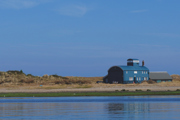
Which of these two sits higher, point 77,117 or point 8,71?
point 8,71

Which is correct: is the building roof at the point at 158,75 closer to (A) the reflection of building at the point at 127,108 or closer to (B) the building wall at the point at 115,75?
(B) the building wall at the point at 115,75

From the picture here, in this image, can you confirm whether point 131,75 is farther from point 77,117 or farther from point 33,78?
Result: point 77,117

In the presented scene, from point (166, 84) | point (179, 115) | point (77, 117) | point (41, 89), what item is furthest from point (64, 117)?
point (166, 84)

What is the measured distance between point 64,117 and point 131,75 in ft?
284

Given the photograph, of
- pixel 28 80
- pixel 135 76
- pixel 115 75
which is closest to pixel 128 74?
pixel 135 76

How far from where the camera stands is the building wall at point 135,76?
12350cm

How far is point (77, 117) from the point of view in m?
39.2

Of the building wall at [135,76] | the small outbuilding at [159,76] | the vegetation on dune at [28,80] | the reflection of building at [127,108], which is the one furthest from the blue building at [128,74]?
the reflection of building at [127,108]

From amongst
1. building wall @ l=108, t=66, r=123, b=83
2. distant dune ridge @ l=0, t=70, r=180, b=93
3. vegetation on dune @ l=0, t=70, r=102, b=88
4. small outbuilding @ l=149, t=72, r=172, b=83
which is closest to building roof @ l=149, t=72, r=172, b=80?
small outbuilding @ l=149, t=72, r=172, b=83

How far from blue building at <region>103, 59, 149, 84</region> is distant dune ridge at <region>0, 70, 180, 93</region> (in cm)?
638

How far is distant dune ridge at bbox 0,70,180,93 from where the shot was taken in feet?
333

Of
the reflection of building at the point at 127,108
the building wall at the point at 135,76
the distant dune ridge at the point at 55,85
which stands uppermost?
the building wall at the point at 135,76

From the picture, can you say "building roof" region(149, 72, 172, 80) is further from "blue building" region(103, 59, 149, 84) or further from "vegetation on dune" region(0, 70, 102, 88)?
"vegetation on dune" region(0, 70, 102, 88)

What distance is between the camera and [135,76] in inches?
4941
